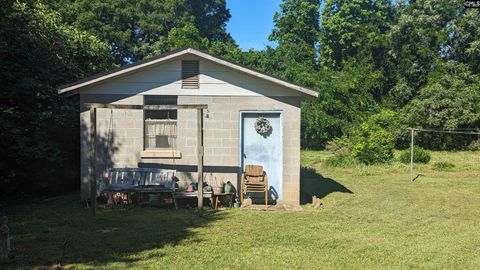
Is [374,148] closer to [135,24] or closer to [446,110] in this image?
[446,110]

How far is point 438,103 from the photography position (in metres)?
28.5

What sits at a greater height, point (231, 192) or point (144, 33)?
point (144, 33)

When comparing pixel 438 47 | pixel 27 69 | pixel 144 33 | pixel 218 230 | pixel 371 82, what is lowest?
pixel 218 230

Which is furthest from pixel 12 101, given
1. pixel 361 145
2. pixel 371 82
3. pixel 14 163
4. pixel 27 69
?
pixel 371 82

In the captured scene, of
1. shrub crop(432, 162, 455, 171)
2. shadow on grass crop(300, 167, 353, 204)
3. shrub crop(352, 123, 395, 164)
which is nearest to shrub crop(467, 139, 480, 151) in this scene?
shrub crop(432, 162, 455, 171)

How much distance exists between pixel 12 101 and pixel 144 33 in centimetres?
3334

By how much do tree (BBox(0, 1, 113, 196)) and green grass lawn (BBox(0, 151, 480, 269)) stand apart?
134cm

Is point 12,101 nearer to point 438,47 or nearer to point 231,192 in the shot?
point 231,192

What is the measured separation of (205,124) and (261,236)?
416 centimetres

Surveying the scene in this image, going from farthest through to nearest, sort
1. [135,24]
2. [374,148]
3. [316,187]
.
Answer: [135,24] → [374,148] → [316,187]

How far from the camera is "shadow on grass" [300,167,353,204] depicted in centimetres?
1250

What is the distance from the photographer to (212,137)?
11.0m

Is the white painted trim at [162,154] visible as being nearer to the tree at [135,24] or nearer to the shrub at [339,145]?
the shrub at [339,145]

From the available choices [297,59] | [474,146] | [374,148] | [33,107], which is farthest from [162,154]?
[297,59]
